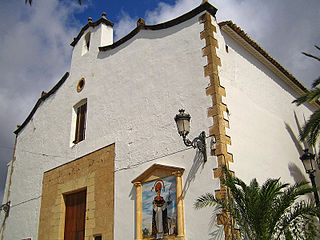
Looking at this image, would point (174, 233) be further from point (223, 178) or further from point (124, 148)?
point (124, 148)

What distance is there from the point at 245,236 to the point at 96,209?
4.30m

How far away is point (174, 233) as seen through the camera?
681 centimetres

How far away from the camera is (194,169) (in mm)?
6883

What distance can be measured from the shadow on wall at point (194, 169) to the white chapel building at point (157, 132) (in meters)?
0.02

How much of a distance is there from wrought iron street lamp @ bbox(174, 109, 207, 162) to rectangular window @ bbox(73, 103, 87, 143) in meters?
5.08

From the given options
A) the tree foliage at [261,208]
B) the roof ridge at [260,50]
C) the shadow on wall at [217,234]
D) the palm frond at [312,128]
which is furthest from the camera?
the palm frond at [312,128]

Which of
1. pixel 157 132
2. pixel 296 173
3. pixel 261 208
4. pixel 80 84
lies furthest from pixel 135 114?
pixel 296 173

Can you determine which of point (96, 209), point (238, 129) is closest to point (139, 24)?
point (238, 129)

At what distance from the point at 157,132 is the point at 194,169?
1569 millimetres

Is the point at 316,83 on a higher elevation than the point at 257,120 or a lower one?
higher

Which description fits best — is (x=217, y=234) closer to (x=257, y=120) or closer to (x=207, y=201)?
(x=207, y=201)

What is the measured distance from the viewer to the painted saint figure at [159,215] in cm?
704

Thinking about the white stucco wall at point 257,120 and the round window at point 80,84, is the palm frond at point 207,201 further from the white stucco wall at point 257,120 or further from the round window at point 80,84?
the round window at point 80,84

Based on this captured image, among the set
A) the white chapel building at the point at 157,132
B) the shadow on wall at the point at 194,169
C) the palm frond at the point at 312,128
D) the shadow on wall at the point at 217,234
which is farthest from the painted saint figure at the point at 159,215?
the palm frond at the point at 312,128
